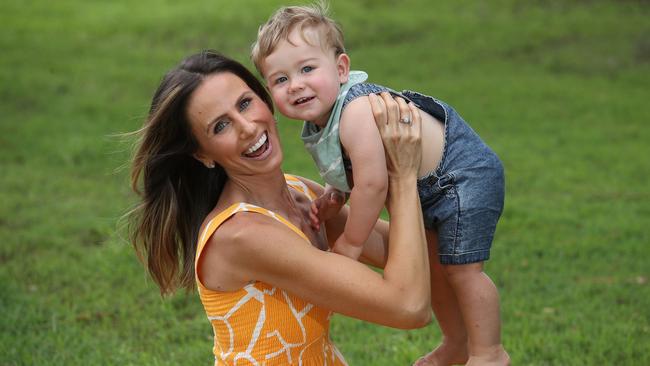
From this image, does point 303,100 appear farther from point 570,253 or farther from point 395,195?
point 570,253

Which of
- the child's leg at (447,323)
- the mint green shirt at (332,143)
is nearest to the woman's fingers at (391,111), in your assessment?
the mint green shirt at (332,143)

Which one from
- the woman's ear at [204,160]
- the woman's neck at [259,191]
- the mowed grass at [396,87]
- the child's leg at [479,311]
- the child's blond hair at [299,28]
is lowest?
the mowed grass at [396,87]

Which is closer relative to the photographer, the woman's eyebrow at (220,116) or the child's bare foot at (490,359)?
the woman's eyebrow at (220,116)

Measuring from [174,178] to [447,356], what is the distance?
1.20 meters

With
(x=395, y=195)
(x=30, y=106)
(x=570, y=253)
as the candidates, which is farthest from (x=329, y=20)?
(x=30, y=106)

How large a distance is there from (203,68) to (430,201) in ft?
2.84

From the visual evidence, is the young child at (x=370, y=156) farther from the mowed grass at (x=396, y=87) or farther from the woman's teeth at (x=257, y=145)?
the mowed grass at (x=396, y=87)

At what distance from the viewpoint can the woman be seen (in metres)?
2.72

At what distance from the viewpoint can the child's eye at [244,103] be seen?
286 centimetres

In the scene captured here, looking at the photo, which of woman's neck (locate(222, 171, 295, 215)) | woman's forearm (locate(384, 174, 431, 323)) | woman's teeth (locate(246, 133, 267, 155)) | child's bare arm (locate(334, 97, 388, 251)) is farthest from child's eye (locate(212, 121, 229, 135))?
woman's forearm (locate(384, 174, 431, 323))

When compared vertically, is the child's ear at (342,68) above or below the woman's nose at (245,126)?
above

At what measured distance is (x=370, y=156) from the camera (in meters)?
2.79

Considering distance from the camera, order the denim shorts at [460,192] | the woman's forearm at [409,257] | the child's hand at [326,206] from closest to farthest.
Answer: the woman's forearm at [409,257] < the denim shorts at [460,192] < the child's hand at [326,206]

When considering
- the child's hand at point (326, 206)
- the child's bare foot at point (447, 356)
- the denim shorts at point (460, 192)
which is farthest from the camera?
the child's bare foot at point (447, 356)
